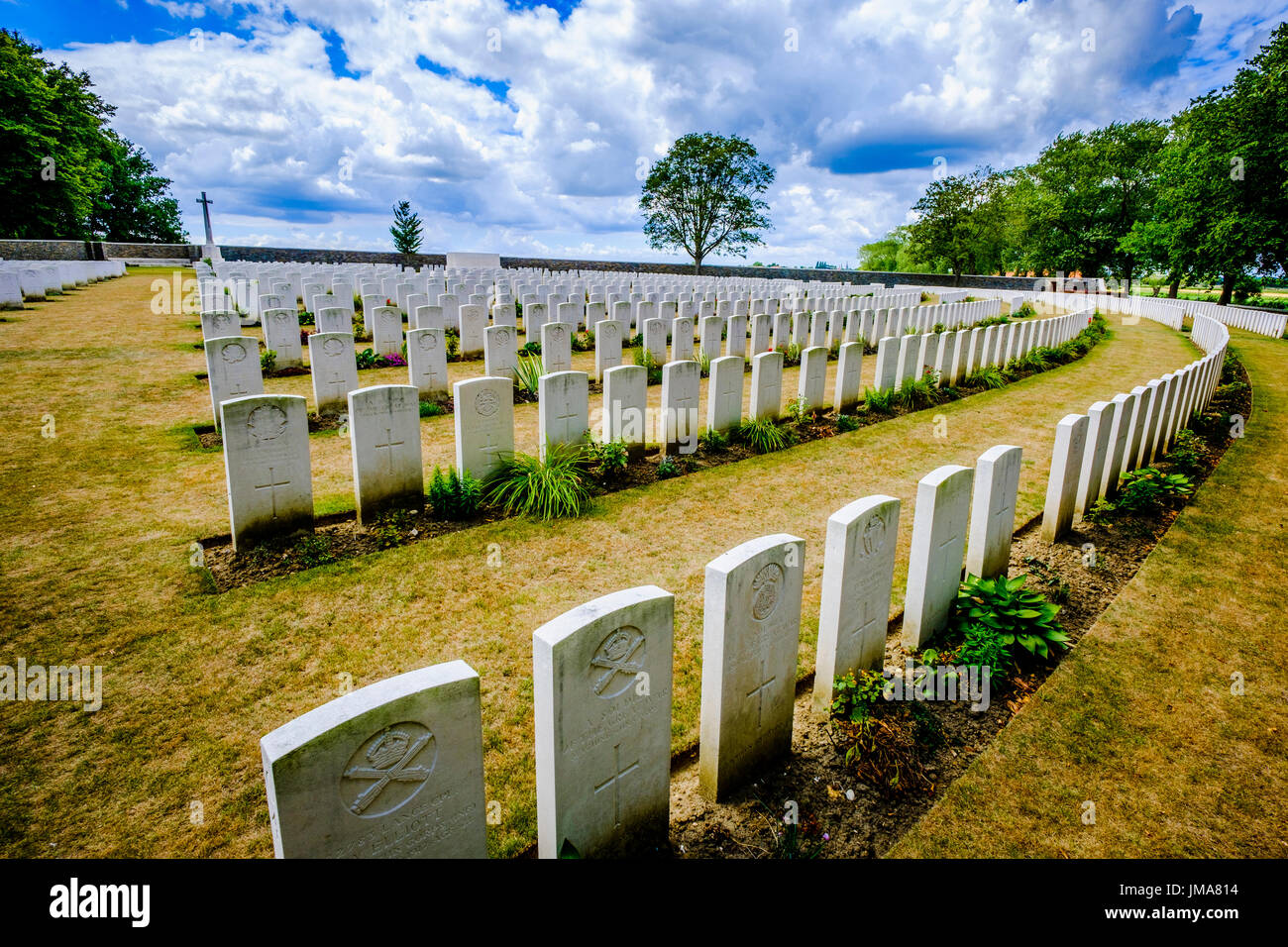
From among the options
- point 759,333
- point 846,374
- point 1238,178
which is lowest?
point 846,374

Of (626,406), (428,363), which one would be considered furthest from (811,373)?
(428,363)

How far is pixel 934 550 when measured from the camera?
3.79 meters

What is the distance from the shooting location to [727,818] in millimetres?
2775

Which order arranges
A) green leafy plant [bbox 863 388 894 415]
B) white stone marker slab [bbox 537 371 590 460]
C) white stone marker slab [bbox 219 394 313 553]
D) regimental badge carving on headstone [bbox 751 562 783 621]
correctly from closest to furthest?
regimental badge carving on headstone [bbox 751 562 783 621], white stone marker slab [bbox 219 394 313 553], white stone marker slab [bbox 537 371 590 460], green leafy plant [bbox 863 388 894 415]

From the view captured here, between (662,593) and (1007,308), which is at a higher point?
(1007,308)

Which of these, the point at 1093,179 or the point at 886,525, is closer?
the point at 886,525

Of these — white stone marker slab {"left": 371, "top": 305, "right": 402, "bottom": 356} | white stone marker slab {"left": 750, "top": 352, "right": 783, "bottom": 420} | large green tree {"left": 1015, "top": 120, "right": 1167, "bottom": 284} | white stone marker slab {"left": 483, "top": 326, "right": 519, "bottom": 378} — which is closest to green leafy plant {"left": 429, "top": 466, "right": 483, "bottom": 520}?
white stone marker slab {"left": 750, "top": 352, "right": 783, "bottom": 420}

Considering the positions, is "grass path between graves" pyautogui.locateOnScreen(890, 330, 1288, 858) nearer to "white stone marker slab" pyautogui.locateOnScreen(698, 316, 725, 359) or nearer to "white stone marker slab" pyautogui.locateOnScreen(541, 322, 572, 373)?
"white stone marker slab" pyautogui.locateOnScreen(698, 316, 725, 359)

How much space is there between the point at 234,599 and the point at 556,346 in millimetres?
6849

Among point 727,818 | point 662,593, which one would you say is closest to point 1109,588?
point 727,818

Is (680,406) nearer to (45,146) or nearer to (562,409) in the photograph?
(562,409)

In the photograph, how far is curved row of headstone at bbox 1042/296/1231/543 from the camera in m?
5.41
